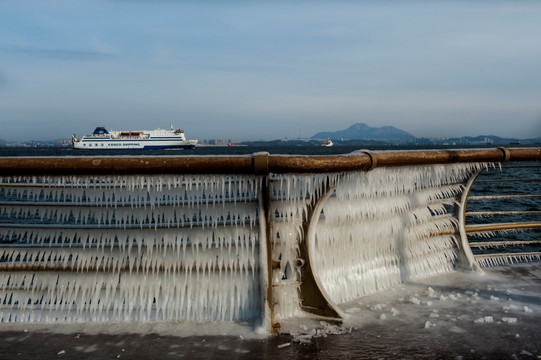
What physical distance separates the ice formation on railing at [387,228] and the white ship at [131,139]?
126 m

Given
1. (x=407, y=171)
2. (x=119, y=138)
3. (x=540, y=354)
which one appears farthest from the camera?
(x=119, y=138)

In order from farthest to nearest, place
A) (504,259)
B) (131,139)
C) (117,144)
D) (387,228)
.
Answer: (117,144), (131,139), (504,259), (387,228)

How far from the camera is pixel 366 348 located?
3494mm

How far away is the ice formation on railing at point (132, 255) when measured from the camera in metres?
3.83

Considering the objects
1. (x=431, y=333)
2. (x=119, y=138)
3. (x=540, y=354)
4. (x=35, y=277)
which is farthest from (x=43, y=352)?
(x=119, y=138)

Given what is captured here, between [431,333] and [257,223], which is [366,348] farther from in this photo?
[257,223]

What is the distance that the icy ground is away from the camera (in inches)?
134

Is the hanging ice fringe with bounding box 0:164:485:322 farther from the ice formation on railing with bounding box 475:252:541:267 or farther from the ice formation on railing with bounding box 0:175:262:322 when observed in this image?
the ice formation on railing with bounding box 475:252:541:267

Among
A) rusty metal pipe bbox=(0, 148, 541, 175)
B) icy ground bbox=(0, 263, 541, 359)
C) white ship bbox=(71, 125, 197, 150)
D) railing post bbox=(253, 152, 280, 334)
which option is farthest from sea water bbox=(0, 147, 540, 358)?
white ship bbox=(71, 125, 197, 150)

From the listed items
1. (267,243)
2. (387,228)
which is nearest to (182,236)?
(267,243)

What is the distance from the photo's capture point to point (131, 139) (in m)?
125

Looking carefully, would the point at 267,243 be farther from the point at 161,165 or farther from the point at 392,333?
the point at 392,333

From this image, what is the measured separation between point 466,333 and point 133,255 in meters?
2.94

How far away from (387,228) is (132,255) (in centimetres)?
265
